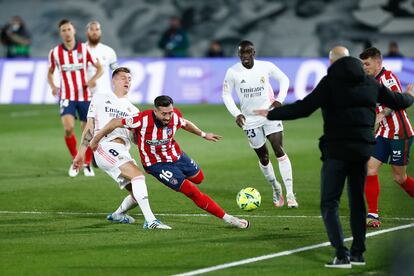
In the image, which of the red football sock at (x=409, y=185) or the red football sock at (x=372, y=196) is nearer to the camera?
the red football sock at (x=372, y=196)

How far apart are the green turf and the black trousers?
0.93 feet

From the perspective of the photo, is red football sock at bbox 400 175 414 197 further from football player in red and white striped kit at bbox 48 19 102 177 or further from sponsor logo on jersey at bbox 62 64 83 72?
sponsor logo on jersey at bbox 62 64 83 72

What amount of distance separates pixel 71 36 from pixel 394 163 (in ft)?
23.9

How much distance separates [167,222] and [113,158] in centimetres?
104

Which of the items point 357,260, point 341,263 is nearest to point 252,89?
point 357,260

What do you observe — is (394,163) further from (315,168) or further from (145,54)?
(145,54)

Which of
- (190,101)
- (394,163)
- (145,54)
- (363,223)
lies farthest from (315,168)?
(145,54)

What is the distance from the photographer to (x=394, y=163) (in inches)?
503

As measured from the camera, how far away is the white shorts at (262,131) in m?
14.4

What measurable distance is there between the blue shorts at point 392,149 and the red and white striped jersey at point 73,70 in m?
6.87

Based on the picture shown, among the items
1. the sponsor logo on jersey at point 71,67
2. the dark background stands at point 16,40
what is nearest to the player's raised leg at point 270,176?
the sponsor logo on jersey at point 71,67

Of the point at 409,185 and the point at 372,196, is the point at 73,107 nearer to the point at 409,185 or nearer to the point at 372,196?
the point at 409,185

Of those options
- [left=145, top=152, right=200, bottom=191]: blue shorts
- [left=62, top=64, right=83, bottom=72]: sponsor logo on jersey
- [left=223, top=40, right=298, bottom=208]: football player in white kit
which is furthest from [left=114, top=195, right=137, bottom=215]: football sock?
[left=62, top=64, right=83, bottom=72]: sponsor logo on jersey

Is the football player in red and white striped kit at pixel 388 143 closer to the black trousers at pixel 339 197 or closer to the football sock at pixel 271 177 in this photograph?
the football sock at pixel 271 177
